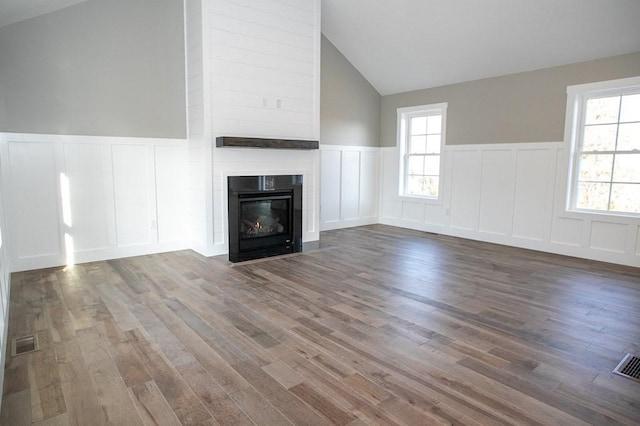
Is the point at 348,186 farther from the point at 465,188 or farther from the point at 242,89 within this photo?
the point at 242,89

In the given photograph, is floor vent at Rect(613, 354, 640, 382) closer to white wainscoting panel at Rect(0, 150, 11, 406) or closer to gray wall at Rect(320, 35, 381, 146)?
white wainscoting panel at Rect(0, 150, 11, 406)

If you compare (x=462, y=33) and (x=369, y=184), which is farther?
(x=369, y=184)

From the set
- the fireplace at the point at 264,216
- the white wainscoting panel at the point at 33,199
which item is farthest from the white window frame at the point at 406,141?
the white wainscoting panel at the point at 33,199

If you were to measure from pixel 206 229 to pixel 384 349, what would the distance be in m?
2.95

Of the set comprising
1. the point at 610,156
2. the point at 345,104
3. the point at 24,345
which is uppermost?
the point at 345,104

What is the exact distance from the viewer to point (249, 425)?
72.1 inches

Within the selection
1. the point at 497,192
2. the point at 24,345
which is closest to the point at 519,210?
the point at 497,192

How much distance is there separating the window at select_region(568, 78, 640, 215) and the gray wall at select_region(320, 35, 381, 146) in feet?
10.7

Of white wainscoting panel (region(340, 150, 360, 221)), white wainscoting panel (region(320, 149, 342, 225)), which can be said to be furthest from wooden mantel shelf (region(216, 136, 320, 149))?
white wainscoting panel (region(340, 150, 360, 221))

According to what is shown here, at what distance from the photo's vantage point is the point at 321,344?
8.63 ft

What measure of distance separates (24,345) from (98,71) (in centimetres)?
314

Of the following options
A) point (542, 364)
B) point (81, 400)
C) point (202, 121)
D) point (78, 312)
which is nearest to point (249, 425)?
point (81, 400)

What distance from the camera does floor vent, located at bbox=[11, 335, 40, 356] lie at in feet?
8.27

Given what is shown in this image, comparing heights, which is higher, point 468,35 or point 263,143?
point 468,35
